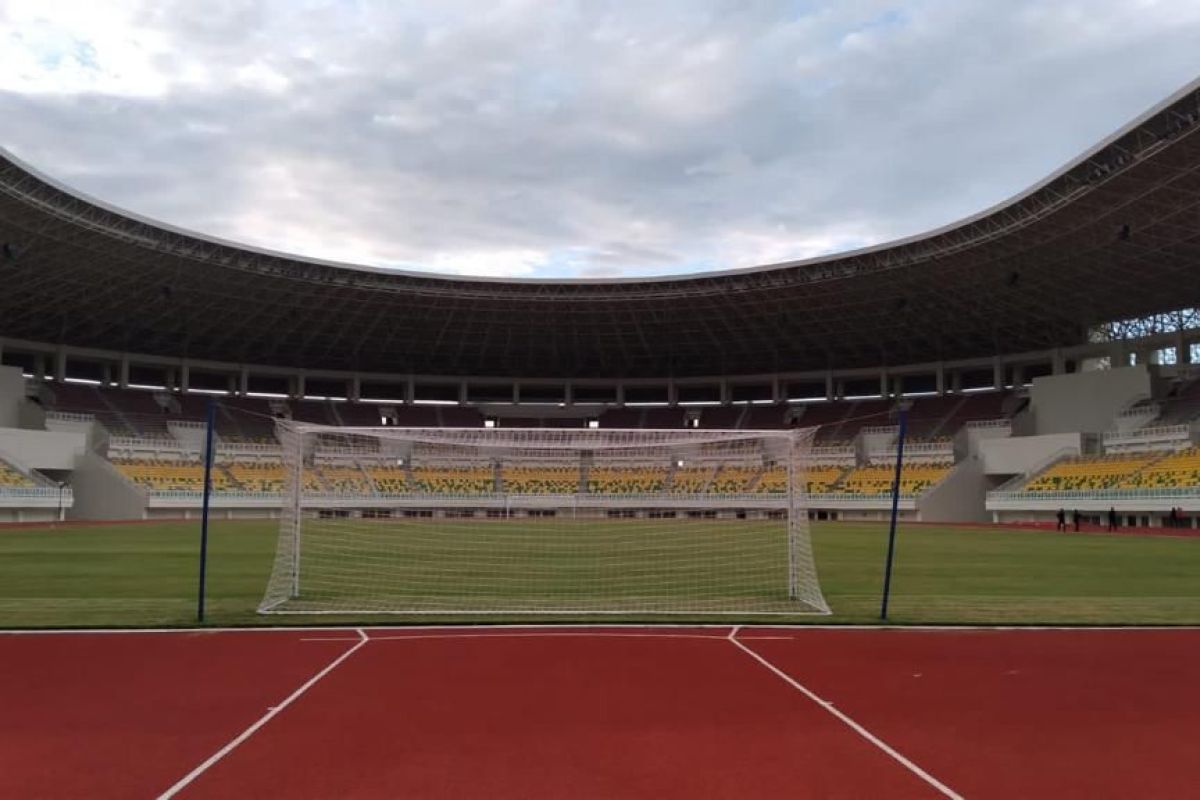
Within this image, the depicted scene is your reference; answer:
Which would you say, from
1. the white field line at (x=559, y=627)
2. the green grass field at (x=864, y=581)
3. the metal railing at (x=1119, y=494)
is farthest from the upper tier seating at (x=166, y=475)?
the metal railing at (x=1119, y=494)

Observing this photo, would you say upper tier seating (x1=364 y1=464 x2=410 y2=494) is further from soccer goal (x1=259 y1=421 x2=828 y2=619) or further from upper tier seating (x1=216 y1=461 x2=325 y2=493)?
upper tier seating (x1=216 y1=461 x2=325 y2=493)

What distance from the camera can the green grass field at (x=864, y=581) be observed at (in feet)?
45.1

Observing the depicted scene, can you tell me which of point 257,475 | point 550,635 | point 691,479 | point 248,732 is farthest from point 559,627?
point 257,475

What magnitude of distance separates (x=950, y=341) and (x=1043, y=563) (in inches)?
1865

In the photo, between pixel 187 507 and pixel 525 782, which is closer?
pixel 525 782

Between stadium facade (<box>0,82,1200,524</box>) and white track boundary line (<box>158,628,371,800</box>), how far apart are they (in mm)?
31700

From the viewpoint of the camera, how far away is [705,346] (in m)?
71.8

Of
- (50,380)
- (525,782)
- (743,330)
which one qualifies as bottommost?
(525,782)

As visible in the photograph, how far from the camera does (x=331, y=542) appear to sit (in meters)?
30.5

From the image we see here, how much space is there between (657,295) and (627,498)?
53.9 ft

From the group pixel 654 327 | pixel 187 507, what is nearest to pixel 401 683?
pixel 187 507

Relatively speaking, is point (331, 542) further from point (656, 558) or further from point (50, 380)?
point (50, 380)

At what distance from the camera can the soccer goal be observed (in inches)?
645

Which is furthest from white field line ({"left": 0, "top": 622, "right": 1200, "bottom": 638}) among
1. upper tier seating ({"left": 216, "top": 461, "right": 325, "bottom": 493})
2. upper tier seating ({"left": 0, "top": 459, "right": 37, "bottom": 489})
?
upper tier seating ({"left": 216, "top": 461, "right": 325, "bottom": 493})
